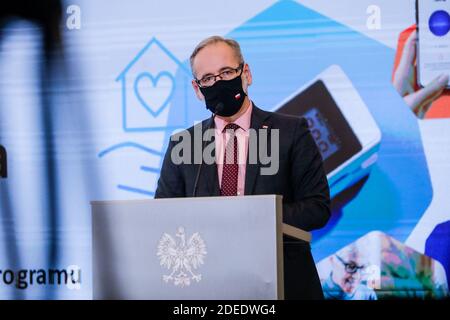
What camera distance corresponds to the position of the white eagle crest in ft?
8.77

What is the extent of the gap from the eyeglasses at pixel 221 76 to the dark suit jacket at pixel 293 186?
26 centimetres

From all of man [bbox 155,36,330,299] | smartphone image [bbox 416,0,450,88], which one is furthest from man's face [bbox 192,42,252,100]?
smartphone image [bbox 416,0,450,88]

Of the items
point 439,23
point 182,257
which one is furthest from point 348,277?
point 182,257

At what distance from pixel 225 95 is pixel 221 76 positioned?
0.09 m

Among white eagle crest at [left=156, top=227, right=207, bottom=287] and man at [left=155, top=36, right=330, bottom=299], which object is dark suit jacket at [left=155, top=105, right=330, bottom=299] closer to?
man at [left=155, top=36, right=330, bottom=299]

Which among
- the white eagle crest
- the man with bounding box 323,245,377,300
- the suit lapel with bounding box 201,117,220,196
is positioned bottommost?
the man with bounding box 323,245,377,300

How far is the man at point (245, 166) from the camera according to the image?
3.17 m

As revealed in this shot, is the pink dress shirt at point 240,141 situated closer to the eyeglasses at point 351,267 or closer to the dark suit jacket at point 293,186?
the dark suit jacket at point 293,186

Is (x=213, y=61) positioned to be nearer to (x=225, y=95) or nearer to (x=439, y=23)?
(x=225, y=95)

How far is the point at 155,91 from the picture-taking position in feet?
16.2

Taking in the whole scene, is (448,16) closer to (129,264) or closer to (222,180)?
(222,180)

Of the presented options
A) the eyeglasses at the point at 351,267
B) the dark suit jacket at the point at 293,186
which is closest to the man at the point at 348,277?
the eyeglasses at the point at 351,267

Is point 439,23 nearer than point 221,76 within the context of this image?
No

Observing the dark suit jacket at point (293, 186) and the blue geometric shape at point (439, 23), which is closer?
the dark suit jacket at point (293, 186)
